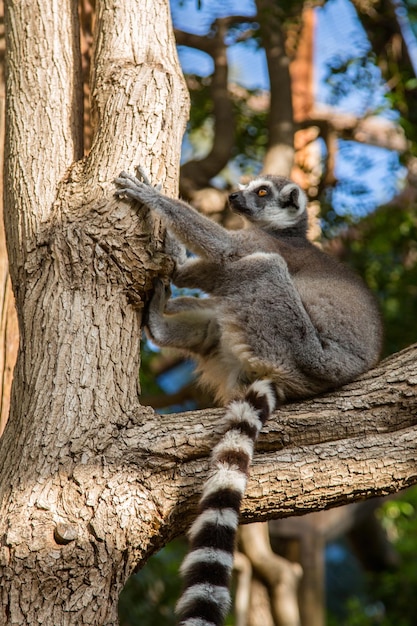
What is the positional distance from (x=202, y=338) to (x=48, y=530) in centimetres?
207

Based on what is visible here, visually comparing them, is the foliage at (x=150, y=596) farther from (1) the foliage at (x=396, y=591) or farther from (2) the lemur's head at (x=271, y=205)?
(2) the lemur's head at (x=271, y=205)

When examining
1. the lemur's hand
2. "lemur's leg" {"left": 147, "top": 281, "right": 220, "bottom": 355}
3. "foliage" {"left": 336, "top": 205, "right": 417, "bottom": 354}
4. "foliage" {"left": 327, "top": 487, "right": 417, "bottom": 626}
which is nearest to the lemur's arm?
the lemur's hand

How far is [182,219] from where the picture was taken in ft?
Answer: 14.6

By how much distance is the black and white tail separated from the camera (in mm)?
3127

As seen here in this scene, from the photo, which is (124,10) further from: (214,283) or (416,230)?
(416,230)

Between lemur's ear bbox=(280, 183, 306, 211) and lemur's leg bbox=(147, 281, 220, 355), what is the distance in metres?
1.17

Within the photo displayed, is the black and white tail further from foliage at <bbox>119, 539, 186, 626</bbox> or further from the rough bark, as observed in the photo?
foliage at <bbox>119, 539, 186, 626</bbox>

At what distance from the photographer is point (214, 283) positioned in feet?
15.7

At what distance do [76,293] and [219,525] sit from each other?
4.58 feet

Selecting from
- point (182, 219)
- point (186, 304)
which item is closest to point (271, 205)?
point (186, 304)

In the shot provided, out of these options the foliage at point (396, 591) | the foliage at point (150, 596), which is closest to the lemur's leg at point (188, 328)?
the foliage at point (150, 596)

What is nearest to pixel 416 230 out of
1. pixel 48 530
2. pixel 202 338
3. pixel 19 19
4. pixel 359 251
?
pixel 359 251

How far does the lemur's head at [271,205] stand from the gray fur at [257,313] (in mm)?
569

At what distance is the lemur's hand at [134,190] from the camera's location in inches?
161
